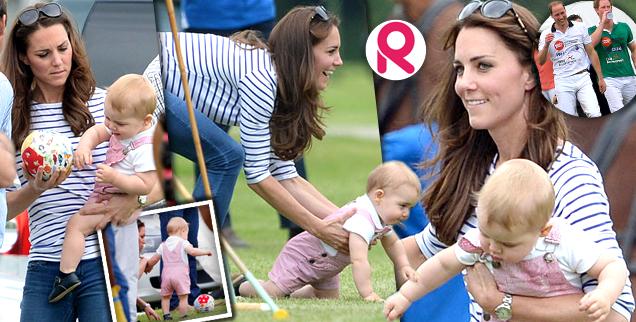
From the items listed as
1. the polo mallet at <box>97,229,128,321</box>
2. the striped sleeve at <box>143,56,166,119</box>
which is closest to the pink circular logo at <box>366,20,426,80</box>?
the striped sleeve at <box>143,56,166,119</box>

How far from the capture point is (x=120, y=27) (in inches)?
214

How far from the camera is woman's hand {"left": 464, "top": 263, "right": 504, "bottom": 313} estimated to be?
Answer: 3365mm

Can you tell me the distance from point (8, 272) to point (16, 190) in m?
1.91

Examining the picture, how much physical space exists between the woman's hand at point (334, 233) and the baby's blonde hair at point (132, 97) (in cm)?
76

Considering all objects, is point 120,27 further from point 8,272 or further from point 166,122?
point 8,272

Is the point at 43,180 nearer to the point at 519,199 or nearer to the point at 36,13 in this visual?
the point at 36,13

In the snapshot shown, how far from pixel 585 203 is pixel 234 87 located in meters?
1.67

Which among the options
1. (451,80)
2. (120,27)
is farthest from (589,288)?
(120,27)

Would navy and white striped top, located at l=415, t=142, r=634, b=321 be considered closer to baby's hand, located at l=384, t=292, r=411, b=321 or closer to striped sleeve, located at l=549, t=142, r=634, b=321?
striped sleeve, located at l=549, t=142, r=634, b=321

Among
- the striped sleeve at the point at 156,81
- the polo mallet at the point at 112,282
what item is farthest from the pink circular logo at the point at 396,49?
the polo mallet at the point at 112,282

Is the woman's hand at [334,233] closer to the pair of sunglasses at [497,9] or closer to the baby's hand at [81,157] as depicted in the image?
the baby's hand at [81,157]

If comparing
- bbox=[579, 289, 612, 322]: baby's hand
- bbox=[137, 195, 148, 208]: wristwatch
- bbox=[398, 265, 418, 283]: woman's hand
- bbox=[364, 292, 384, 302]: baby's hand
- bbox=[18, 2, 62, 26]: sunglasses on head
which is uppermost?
bbox=[18, 2, 62, 26]: sunglasses on head

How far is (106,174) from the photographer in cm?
421

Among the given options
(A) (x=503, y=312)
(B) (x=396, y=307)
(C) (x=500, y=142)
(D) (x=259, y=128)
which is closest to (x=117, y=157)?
(D) (x=259, y=128)
